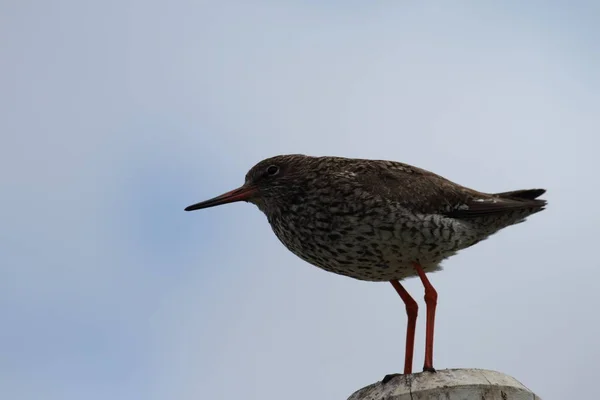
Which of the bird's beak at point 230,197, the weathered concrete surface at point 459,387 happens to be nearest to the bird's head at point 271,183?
the bird's beak at point 230,197

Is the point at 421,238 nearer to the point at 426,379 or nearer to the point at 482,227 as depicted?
the point at 482,227

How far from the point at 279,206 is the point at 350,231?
1.07 metres

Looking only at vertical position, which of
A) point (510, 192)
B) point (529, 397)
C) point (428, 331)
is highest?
point (510, 192)

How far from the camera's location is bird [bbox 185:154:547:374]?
26.7ft

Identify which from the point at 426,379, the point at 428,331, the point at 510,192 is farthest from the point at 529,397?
the point at 510,192

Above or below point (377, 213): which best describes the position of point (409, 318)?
below

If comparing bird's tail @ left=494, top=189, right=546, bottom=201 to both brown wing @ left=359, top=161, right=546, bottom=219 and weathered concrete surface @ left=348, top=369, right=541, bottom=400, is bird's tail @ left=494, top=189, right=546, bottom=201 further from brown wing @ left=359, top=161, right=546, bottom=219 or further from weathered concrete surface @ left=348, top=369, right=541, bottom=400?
weathered concrete surface @ left=348, top=369, right=541, bottom=400

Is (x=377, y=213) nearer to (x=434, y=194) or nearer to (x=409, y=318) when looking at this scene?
(x=434, y=194)

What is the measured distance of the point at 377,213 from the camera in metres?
8.13

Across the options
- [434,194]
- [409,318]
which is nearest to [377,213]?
[434,194]

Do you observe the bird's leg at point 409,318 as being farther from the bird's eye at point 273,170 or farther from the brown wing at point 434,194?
the bird's eye at point 273,170

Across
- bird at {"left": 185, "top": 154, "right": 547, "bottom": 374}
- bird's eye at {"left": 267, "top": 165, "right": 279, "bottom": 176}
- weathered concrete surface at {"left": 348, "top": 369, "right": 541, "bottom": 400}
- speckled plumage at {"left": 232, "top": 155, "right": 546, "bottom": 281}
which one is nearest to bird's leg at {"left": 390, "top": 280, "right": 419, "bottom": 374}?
bird at {"left": 185, "top": 154, "right": 547, "bottom": 374}

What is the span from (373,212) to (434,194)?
2.84 feet

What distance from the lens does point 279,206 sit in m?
8.89
